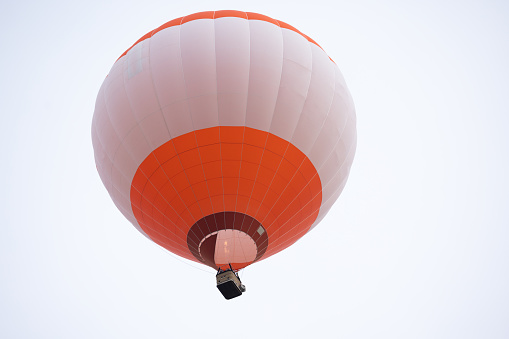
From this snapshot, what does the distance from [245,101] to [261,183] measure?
1287mm

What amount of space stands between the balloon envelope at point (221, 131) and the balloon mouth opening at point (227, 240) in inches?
0.7

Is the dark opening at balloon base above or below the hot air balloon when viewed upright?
below

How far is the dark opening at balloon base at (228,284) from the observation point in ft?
20.3

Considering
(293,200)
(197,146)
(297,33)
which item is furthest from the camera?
(297,33)

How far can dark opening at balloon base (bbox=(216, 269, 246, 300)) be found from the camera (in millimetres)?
6199

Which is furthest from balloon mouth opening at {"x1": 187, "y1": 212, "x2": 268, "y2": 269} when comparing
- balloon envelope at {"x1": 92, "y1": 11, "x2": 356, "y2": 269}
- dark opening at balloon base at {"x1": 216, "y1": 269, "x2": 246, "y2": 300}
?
dark opening at balloon base at {"x1": 216, "y1": 269, "x2": 246, "y2": 300}

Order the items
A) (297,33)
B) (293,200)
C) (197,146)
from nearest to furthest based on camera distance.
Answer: (197,146), (293,200), (297,33)

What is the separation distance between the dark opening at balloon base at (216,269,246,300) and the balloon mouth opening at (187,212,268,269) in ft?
0.94

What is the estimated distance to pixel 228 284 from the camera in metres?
6.20

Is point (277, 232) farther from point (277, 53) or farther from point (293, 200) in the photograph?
point (277, 53)

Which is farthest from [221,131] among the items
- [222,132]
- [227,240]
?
[227,240]

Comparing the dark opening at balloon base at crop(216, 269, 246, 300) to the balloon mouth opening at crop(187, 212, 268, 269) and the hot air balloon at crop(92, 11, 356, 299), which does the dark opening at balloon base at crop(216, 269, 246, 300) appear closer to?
the hot air balloon at crop(92, 11, 356, 299)

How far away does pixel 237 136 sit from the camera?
5.84 m

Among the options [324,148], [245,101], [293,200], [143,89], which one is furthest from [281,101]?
[143,89]
